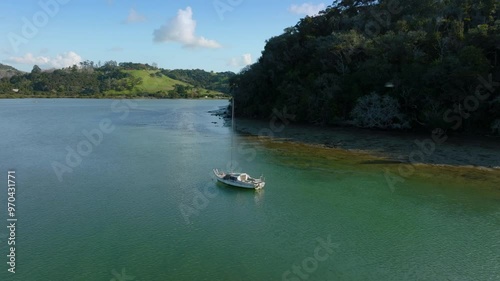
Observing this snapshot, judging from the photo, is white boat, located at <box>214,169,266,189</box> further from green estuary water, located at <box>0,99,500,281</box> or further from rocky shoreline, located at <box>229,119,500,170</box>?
rocky shoreline, located at <box>229,119,500,170</box>

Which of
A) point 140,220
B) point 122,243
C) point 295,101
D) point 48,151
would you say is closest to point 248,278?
point 122,243

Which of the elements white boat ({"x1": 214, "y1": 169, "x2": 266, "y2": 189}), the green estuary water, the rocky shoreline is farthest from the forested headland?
white boat ({"x1": 214, "y1": 169, "x2": 266, "y2": 189})

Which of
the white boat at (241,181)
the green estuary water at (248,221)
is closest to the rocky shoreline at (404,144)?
the green estuary water at (248,221)

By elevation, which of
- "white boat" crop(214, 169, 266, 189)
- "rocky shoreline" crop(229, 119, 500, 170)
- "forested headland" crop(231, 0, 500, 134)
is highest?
"forested headland" crop(231, 0, 500, 134)

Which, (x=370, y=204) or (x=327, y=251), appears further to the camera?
(x=370, y=204)

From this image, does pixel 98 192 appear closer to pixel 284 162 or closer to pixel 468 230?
pixel 284 162

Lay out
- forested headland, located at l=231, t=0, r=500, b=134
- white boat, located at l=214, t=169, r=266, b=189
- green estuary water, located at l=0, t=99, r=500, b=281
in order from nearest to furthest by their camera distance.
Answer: green estuary water, located at l=0, t=99, r=500, b=281, white boat, located at l=214, t=169, r=266, b=189, forested headland, located at l=231, t=0, r=500, b=134
